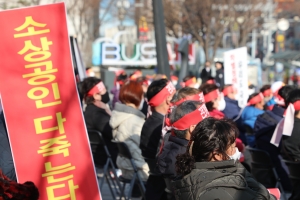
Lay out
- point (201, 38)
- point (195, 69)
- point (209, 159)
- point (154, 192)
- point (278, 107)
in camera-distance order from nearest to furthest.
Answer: point (209, 159)
point (154, 192)
point (278, 107)
point (201, 38)
point (195, 69)

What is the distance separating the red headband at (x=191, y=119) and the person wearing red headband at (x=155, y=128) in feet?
4.29

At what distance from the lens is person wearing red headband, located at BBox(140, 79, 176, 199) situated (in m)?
6.49

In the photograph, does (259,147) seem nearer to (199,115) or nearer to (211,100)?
(211,100)

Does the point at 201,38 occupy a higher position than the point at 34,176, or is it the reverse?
the point at 34,176

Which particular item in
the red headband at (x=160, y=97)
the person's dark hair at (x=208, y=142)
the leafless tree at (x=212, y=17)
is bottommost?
the leafless tree at (x=212, y=17)

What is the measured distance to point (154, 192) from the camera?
6.50 meters

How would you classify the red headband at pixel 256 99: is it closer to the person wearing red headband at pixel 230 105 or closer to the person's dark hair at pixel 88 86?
the person wearing red headband at pixel 230 105

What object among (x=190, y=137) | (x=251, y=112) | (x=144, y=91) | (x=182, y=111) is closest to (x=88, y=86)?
(x=251, y=112)

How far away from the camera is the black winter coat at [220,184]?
11.7ft

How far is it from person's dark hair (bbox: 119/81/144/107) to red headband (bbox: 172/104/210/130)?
2.78 metres

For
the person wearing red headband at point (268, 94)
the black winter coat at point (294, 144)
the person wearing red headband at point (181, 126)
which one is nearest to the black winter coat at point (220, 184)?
the person wearing red headband at point (181, 126)

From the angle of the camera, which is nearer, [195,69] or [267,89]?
[267,89]

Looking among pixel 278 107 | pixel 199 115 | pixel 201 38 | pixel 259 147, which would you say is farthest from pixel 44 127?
pixel 201 38

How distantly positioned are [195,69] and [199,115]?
1461 inches
